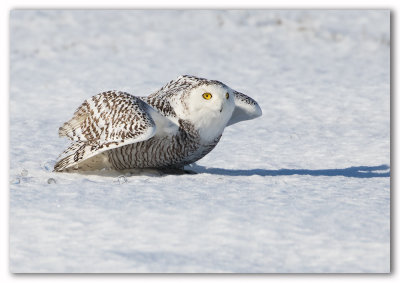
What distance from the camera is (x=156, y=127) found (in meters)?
5.61

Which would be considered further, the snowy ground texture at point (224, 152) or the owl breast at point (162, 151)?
the owl breast at point (162, 151)

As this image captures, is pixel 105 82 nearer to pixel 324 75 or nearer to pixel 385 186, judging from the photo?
pixel 324 75

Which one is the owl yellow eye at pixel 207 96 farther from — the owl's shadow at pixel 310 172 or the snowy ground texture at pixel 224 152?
the owl's shadow at pixel 310 172

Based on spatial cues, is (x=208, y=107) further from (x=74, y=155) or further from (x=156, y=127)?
(x=74, y=155)

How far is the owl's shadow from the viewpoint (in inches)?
255

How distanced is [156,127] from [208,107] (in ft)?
1.42

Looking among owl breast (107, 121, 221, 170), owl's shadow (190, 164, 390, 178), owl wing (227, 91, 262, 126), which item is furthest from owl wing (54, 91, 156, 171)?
owl's shadow (190, 164, 390, 178)

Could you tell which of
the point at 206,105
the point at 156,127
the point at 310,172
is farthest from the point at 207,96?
the point at 310,172

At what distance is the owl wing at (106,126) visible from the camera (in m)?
5.50

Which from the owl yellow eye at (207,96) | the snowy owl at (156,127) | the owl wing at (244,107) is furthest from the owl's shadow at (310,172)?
the owl yellow eye at (207,96)

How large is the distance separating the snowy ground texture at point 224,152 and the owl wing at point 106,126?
23 centimetres

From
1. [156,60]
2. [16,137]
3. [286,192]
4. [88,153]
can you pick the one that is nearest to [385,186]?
[286,192]

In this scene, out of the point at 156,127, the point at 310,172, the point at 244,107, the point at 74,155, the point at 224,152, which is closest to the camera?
the point at 156,127

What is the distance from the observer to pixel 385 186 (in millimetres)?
5945
